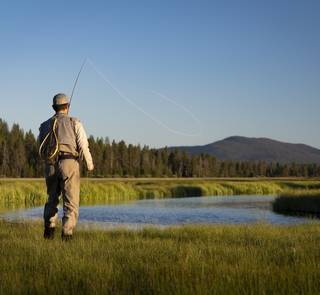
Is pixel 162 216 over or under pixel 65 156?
under

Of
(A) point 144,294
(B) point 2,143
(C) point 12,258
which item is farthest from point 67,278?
(B) point 2,143

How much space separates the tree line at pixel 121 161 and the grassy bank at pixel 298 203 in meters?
59.2

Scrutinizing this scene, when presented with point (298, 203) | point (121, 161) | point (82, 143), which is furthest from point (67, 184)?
point (121, 161)

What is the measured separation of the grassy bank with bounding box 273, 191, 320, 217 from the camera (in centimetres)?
3372

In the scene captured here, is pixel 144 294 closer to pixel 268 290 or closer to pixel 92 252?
pixel 268 290

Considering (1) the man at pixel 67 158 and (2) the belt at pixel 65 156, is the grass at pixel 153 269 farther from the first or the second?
(2) the belt at pixel 65 156

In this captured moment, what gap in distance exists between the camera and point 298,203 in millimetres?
34688

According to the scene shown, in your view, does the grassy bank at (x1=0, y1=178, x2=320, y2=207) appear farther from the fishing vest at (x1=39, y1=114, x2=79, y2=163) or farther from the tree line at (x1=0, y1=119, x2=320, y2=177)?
the tree line at (x1=0, y1=119, x2=320, y2=177)

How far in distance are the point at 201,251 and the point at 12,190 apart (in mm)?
30219

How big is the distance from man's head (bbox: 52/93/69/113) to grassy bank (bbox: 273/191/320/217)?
26032 mm

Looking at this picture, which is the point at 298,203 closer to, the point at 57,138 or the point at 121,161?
the point at 57,138

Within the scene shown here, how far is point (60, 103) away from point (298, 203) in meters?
27.8

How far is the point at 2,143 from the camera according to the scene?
9669 cm

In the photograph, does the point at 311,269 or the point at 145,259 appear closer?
the point at 311,269
